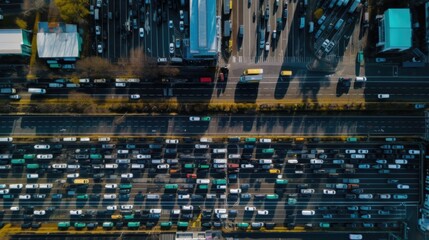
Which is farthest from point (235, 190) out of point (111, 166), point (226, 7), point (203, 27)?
point (226, 7)

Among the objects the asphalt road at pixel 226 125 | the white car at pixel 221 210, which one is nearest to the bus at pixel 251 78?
the asphalt road at pixel 226 125

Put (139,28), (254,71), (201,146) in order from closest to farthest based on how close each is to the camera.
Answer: (254,71)
(139,28)
(201,146)

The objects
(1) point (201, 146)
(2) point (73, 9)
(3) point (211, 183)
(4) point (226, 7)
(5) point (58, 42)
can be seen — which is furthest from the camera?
(3) point (211, 183)

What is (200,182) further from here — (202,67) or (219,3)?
(219,3)

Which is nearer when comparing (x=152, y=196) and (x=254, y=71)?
(x=254, y=71)

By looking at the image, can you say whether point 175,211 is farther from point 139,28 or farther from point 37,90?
point 139,28

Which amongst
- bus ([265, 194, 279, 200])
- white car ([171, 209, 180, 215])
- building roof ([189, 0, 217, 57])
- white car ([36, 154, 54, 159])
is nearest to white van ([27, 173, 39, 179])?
white car ([36, 154, 54, 159])

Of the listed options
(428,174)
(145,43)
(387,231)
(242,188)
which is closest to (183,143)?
(242,188)

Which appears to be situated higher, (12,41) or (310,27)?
(310,27)
